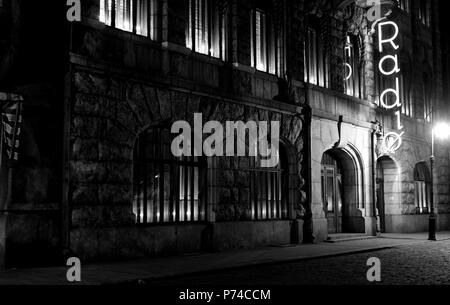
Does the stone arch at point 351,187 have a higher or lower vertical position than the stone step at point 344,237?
higher

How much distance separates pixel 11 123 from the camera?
1503 centimetres

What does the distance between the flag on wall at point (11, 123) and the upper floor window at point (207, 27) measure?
6893 millimetres

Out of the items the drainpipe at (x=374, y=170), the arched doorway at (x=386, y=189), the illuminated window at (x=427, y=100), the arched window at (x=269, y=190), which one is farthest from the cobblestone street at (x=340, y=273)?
the illuminated window at (x=427, y=100)

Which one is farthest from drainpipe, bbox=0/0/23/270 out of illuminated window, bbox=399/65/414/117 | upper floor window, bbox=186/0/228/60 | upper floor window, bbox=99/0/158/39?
illuminated window, bbox=399/65/414/117

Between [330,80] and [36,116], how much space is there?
15.1 meters

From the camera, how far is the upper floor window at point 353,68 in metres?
28.8

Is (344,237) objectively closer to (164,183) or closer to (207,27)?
(164,183)

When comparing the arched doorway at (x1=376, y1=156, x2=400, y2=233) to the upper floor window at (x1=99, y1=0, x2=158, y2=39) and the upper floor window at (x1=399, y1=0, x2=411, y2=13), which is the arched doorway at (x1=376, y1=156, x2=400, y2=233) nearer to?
the upper floor window at (x1=399, y1=0, x2=411, y2=13)

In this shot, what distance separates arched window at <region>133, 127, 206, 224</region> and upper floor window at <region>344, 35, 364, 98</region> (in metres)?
11.6

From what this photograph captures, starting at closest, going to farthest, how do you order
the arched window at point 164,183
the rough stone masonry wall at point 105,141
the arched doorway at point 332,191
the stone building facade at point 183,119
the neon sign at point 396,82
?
the stone building facade at point 183,119 < the rough stone masonry wall at point 105,141 < the arched window at point 164,183 < the arched doorway at point 332,191 < the neon sign at point 396,82

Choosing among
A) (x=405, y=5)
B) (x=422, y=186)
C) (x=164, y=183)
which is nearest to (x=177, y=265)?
(x=164, y=183)

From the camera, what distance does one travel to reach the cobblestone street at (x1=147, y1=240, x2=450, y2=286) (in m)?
13.1

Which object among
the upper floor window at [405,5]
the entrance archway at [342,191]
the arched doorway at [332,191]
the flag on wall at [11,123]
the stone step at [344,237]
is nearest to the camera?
the flag on wall at [11,123]

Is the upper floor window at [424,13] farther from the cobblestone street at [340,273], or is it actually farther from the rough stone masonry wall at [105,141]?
the rough stone masonry wall at [105,141]
